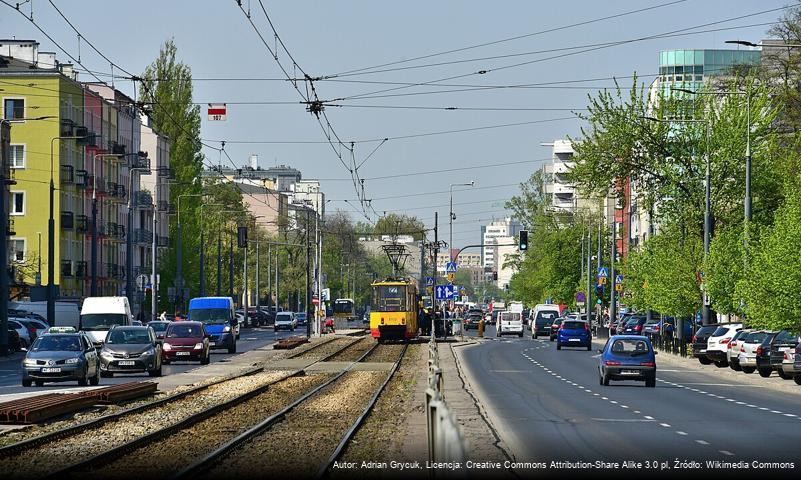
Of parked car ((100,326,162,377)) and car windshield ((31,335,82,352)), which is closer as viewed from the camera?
car windshield ((31,335,82,352))

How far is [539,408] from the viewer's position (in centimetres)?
3098

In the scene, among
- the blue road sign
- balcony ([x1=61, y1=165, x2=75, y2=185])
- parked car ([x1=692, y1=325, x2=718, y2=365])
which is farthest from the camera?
balcony ([x1=61, y1=165, x2=75, y2=185])

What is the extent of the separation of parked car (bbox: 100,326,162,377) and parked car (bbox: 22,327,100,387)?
413cm

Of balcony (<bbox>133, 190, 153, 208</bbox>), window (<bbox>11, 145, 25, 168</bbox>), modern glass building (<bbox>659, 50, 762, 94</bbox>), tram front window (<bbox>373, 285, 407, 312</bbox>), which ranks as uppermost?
modern glass building (<bbox>659, 50, 762, 94</bbox>)

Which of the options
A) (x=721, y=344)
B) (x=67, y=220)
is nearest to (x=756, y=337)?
(x=721, y=344)

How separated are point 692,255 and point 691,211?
2.10m

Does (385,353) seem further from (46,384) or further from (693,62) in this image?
(693,62)

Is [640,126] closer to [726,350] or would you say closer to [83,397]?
Answer: [726,350]

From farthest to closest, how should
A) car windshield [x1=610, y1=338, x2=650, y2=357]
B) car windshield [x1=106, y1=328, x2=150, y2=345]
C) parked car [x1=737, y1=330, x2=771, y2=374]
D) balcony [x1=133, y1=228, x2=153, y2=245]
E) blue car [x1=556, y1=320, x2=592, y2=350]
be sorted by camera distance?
balcony [x1=133, y1=228, x2=153, y2=245]
blue car [x1=556, y1=320, x2=592, y2=350]
parked car [x1=737, y1=330, x2=771, y2=374]
car windshield [x1=106, y1=328, x2=150, y2=345]
car windshield [x1=610, y1=338, x2=650, y2=357]

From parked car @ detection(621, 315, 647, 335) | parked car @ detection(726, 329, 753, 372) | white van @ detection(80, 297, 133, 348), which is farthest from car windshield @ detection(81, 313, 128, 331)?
parked car @ detection(621, 315, 647, 335)

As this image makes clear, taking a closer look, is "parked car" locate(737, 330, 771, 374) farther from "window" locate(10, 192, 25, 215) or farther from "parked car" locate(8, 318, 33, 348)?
"window" locate(10, 192, 25, 215)

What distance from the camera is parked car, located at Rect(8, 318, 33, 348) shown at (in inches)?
2483

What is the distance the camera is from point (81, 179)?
102250 millimetres

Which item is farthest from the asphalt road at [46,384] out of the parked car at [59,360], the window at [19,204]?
the window at [19,204]
